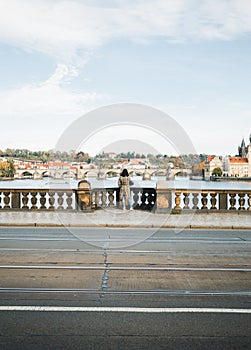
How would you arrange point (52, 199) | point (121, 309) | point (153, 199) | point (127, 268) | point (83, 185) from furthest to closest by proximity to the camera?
1. point (52, 199)
2. point (153, 199)
3. point (83, 185)
4. point (127, 268)
5. point (121, 309)

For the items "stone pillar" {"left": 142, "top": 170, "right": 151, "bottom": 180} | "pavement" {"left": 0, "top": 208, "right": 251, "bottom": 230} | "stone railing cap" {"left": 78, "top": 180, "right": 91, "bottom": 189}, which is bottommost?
"pavement" {"left": 0, "top": 208, "right": 251, "bottom": 230}

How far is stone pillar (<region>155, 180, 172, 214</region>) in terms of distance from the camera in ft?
58.9

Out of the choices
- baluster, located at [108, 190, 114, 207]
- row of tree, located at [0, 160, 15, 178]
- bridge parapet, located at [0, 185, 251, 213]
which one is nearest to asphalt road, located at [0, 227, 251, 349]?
bridge parapet, located at [0, 185, 251, 213]

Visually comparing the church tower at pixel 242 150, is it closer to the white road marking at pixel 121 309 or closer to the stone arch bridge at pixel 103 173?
the stone arch bridge at pixel 103 173

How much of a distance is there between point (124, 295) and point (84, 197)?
1235 centimetres

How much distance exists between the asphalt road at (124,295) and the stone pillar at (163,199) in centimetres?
653

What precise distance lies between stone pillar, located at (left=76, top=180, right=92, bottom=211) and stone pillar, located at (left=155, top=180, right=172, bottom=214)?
2.89 m

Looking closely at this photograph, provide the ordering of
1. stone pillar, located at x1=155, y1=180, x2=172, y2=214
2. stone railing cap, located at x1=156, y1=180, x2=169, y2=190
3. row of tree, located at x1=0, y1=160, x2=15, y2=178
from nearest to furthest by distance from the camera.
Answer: stone railing cap, located at x1=156, y1=180, x2=169, y2=190 < stone pillar, located at x1=155, y1=180, x2=172, y2=214 < row of tree, located at x1=0, y1=160, x2=15, y2=178

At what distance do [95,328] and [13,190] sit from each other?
14343 mm

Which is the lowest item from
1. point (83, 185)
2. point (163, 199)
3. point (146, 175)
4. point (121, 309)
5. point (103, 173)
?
point (121, 309)

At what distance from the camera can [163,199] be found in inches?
712

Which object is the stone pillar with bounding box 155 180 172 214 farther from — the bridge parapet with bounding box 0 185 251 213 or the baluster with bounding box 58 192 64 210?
the baluster with bounding box 58 192 64 210

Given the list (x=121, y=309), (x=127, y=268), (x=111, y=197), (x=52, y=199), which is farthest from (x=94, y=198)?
(x=121, y=309)

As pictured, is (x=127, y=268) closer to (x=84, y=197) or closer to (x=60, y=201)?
(x=84, y=197)
